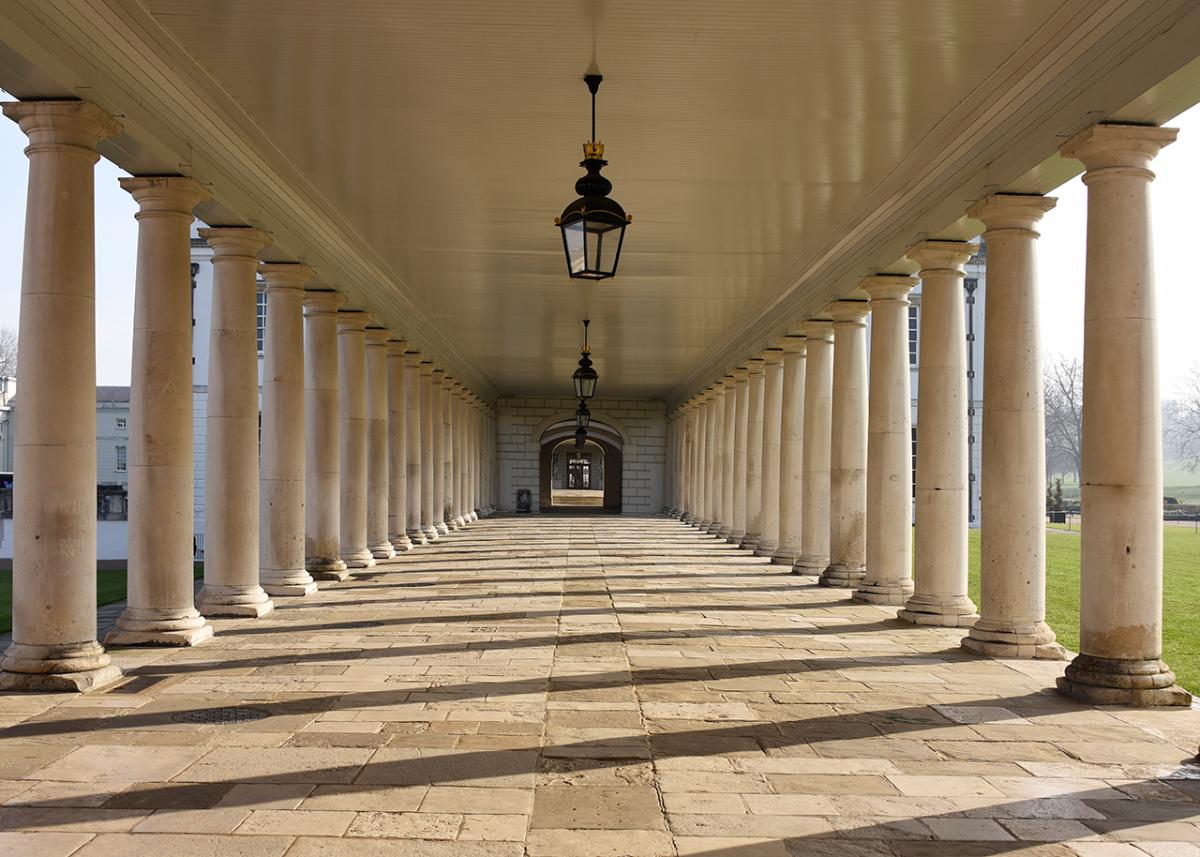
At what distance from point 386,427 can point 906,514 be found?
14533mm

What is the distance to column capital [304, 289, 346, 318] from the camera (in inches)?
878

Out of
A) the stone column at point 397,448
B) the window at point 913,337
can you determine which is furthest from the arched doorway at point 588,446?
the stone column at point 397,448

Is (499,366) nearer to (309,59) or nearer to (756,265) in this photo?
(756,265)

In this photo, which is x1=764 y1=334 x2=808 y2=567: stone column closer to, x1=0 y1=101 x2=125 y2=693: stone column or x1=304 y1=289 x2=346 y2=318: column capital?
x1=304 y1=289 x2=346 y2=318: column capital

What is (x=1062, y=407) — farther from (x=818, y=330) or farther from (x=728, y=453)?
(x=818, y=330)

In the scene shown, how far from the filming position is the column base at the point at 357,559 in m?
25.7

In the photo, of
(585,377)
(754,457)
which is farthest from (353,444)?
(754,457)

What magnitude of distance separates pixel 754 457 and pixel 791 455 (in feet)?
21.7

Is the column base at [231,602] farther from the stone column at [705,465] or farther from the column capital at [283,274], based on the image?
the stone column at [705,465]

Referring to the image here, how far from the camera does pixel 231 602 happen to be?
16.7 m

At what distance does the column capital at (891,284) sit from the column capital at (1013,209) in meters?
5.19

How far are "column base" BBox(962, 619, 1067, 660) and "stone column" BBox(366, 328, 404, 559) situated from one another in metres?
17.4

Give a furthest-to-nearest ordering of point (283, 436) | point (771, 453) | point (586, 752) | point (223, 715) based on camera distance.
Answer: 1. point (771, 453)
2. point (283, 436)
3. point (223, 715)
4. point (586, 752)

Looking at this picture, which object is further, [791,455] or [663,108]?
[791,455]
